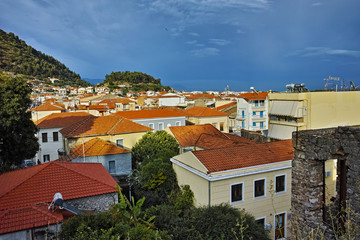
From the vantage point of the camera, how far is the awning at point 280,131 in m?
25.7

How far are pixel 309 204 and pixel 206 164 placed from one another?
6.77m

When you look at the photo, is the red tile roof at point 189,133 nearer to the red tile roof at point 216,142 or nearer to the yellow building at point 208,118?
the red tile roof at point 216,142

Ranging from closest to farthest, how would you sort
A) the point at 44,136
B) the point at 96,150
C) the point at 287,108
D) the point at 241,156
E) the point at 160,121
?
the point at 241,156, the point at 96,150, the point at 287,108, the point at 44,136, the point at 160,121

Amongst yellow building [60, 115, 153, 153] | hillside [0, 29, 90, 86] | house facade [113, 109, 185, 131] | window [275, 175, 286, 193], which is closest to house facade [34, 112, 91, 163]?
yellow building [60, 115, 153, 153]

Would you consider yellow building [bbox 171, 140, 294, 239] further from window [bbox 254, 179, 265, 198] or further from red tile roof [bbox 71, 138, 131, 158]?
red tile roof [bbox 71, 138, 131, 158]

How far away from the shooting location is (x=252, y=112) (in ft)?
132

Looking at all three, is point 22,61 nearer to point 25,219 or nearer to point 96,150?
point 96,150

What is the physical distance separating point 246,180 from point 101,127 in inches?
679

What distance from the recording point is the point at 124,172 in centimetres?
2028

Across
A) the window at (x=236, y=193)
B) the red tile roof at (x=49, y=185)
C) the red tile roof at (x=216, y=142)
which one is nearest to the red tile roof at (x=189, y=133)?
the red tile roof at (x=216, y=142)

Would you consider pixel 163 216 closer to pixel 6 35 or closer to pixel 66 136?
pixel 66 136

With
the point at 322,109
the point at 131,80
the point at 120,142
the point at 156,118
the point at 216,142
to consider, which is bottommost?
the point at 120,142

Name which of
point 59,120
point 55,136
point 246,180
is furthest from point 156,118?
point 246,180

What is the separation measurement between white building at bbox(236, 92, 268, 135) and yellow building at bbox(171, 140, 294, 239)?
26.3m
